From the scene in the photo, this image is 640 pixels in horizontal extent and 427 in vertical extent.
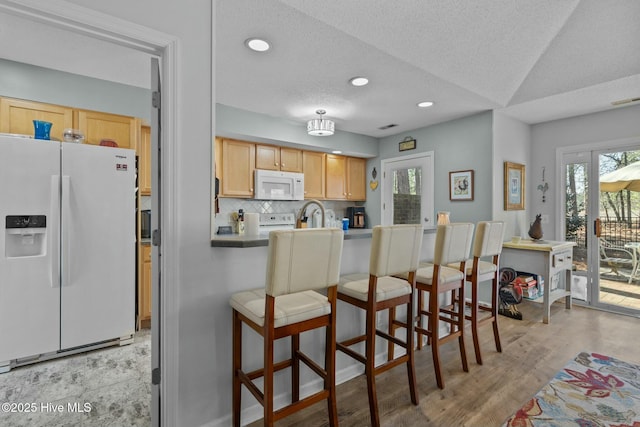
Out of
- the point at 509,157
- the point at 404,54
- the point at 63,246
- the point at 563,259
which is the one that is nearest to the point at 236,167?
the point at 63,246

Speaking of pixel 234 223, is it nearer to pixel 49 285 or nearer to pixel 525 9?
pixel 49 285

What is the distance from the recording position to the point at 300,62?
245 cm

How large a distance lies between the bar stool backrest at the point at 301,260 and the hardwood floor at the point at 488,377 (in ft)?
3.11

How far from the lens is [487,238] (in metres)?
2.42

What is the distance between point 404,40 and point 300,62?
2.72 ft

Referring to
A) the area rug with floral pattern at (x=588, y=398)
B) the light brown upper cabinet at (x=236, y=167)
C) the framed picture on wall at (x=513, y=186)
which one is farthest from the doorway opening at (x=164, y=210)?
the framed picture on wall at (x=513, y=186)

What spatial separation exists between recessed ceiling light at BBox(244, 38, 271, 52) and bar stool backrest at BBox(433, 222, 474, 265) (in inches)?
71.3

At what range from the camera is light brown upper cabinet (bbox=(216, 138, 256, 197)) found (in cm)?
377

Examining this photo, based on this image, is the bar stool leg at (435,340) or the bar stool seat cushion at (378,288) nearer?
the bar stool seat cushion at (378,288)

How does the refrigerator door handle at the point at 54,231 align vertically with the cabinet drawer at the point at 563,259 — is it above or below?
above

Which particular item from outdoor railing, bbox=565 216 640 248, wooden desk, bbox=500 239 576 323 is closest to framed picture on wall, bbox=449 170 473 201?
wooden desk, bbox=500 239 576 323

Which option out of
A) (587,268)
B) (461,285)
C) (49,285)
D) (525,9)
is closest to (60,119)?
(49,285)

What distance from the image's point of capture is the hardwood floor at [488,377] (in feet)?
5.73

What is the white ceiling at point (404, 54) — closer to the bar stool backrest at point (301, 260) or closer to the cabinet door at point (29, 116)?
the cabinet door at point (29, 116)
